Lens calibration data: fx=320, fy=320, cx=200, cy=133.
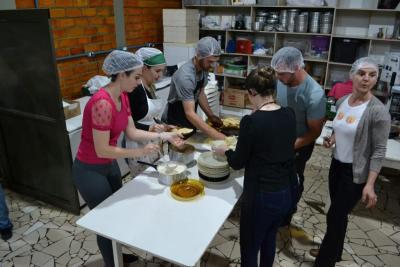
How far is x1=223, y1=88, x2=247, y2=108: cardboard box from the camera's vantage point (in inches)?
219

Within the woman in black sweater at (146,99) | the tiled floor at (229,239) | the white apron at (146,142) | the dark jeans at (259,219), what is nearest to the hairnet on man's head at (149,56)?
the woman in black sweater at (146,99)

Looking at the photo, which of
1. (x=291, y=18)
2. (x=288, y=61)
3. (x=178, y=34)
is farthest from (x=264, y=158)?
(x=291, y=18)

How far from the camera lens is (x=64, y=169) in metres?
2.79

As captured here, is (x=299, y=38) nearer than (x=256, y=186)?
No

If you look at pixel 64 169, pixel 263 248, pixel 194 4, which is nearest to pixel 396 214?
pixel 263 248

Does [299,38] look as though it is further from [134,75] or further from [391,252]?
[134,75]

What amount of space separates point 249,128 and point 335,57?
3.91m

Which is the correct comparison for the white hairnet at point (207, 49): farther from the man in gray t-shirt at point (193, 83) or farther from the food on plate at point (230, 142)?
the food on plate at point (230, 142)

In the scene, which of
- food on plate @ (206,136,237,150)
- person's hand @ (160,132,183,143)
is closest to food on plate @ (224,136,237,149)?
food on plate @ (206,136,237,150)

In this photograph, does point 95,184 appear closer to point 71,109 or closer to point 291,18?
point 71,109

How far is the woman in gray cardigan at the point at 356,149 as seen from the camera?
5.92 ft

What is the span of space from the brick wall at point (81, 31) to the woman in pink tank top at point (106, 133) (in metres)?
2.03

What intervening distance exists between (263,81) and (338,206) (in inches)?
38.6

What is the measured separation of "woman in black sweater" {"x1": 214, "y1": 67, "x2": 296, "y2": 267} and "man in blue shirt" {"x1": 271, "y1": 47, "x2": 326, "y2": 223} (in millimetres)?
463
